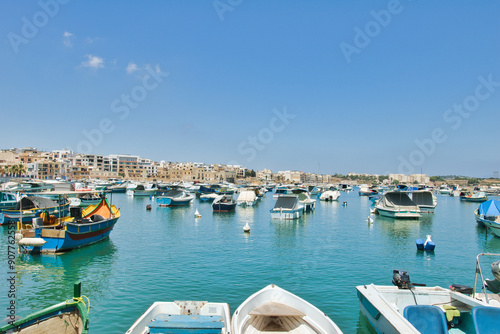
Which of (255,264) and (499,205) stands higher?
(499,205)

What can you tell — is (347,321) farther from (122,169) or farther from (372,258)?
(122,169)

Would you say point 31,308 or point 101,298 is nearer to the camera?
point 31,308

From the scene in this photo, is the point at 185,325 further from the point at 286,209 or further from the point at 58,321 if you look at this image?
the point at 286,209

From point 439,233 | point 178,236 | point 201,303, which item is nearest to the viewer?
point 201,303

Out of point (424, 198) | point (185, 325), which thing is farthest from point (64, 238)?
point (424, 198)

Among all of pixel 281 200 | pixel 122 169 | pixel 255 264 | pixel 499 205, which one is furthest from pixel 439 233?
pixel 122 169

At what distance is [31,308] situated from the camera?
482 inches

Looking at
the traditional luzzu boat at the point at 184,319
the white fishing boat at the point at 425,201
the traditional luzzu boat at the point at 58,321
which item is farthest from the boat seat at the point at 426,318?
the white fishing boat at the point at 425,201

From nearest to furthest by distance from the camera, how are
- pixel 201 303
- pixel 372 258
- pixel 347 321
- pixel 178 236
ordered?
1. pixel 201 303
2. pixel 347 321
3. pixel 372 258
4. pixel 178 236

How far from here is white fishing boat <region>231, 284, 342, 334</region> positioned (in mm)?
9273

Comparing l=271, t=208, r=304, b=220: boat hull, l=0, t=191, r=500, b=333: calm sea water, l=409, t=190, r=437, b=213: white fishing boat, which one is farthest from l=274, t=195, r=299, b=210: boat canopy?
l=409, t=190, r=437, b=213: white fishing boat

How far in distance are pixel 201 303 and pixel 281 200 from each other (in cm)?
3478

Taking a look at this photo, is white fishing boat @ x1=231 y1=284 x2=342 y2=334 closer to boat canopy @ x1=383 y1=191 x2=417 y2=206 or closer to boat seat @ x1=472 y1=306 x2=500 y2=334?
boat seat @ x1=472 y1=306 x2=500 y2=334

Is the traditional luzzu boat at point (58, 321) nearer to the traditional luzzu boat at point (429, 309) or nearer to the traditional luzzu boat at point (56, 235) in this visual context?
the traditional luzzu boat at point (429, 309)
